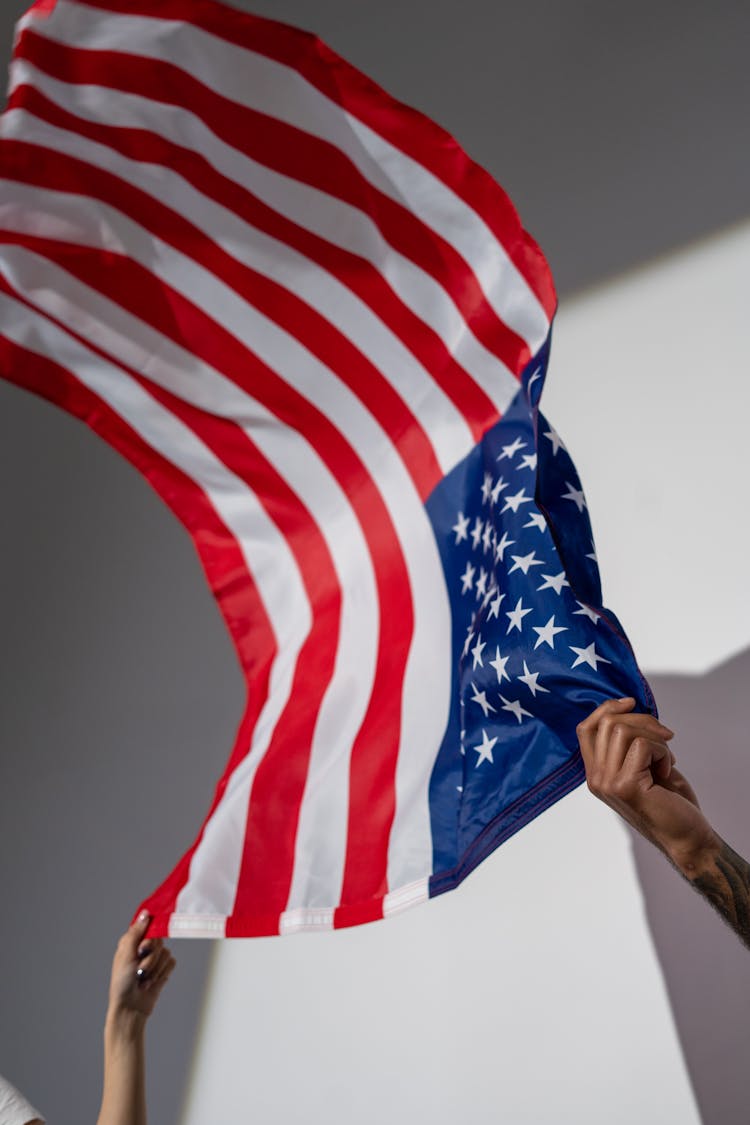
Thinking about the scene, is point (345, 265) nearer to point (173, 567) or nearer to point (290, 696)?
point (290, 696)

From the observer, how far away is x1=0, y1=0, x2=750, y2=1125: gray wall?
98.3 inches

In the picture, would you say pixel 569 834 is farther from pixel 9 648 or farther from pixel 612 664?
pixel 9 648

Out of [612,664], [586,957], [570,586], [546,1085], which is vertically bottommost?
[546,1085]

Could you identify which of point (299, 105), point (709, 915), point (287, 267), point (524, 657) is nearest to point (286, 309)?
point (287, 267)

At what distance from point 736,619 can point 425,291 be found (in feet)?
2.82

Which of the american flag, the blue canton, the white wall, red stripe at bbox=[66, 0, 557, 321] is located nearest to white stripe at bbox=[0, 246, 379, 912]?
the american flag

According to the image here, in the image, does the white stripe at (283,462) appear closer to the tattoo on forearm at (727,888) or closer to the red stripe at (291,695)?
the red stripe at (291,695)

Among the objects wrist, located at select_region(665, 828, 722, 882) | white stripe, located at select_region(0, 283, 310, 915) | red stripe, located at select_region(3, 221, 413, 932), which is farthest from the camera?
white stripe, located at select_region(0, 283, 310, 915)

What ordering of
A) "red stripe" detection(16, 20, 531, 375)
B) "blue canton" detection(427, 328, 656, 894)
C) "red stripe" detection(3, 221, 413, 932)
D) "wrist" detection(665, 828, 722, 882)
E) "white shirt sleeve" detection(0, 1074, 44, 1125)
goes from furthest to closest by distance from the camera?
"red stripe" detection(16, 20, 531, 375) < "red stripe" detection(3, 221, 413, 932) < "white shirt sleeve" detection(0, 1074, 44, 1125) < "blue canton" detection(427, 328, 656, 894) < "wrist" detection(665, 828, 722, 882)

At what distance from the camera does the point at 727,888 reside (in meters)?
1.27

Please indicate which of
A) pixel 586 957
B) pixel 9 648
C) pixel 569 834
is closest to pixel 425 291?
pixel 569 834

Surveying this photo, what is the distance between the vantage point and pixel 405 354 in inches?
73.2

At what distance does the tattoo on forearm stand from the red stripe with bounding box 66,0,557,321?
0.98m

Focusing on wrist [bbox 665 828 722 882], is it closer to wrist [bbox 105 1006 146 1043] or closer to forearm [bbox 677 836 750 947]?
forearm [bbox 677 836 750 947]
